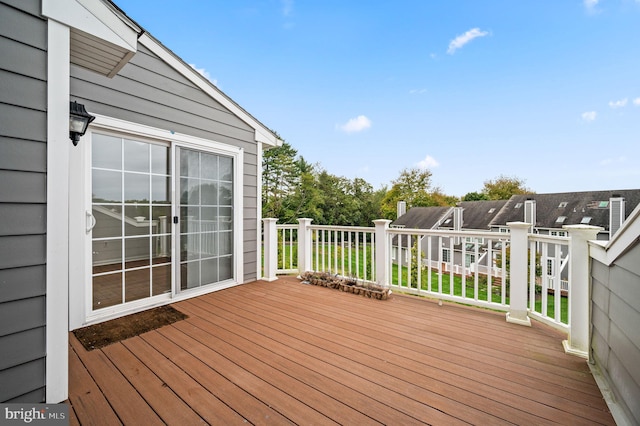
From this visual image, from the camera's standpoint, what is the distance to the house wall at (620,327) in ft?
3.64

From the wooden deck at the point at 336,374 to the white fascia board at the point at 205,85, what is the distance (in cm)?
268

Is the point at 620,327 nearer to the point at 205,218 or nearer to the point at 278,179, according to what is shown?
the point at 205,218

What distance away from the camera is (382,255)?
339cm

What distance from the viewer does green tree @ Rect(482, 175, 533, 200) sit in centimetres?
2458

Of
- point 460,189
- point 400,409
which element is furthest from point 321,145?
point 400,409

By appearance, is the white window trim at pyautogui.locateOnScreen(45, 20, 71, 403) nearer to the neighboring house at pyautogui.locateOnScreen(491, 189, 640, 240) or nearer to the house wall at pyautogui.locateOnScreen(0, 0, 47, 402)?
the house wall at pyautogui.locateOnScreen(0, 0, 47, 402)

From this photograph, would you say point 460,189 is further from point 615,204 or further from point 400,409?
point 400,409

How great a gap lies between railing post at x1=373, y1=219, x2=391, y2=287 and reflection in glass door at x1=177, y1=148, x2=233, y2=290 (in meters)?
2.07

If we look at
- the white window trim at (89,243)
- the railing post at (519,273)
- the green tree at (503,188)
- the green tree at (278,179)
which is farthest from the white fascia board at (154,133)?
the green tree at (503,188)

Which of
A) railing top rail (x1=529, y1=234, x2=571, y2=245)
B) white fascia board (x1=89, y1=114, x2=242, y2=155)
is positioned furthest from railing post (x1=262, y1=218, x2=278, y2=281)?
railing top rail (x1=529, y1=234, x2=571, y2=245)

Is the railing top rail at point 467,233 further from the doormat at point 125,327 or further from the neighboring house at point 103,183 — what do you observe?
the doormat at point 125,327

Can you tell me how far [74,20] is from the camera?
1.40 metres

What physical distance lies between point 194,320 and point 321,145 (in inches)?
726

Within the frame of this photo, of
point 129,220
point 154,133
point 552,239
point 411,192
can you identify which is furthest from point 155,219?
point 411,192
